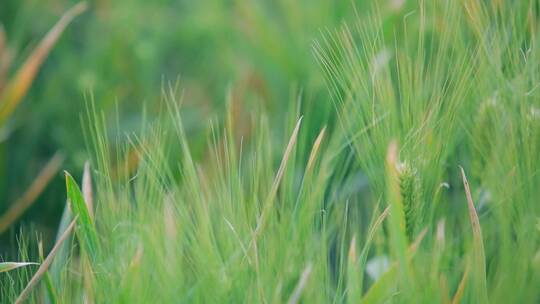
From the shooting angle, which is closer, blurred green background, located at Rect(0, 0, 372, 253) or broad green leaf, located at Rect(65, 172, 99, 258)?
broad green leaf, located at Rect(65, 172, 99, 258)

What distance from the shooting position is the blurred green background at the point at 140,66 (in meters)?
0.84

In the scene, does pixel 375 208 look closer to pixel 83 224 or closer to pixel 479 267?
pixel 479 267

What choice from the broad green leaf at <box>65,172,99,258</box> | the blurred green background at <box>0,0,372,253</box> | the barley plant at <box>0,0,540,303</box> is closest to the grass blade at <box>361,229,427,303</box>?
the barley plant at <box>0,0,540,303</box>

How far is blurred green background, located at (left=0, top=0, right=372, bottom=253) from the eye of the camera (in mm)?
842

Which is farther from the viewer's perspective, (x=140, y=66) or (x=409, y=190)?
(x=140, y=66)

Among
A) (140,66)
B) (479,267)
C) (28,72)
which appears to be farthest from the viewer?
(140,66)

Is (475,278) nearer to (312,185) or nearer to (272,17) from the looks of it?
(312,185)

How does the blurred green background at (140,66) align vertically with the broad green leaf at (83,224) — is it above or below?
below

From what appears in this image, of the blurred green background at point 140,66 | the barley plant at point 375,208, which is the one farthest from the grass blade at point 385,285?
the blurred green background at point 140,66

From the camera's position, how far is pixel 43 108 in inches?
35.8

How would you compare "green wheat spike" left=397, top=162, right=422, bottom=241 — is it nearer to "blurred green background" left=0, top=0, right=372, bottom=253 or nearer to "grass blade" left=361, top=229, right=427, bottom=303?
"grass blade" left=361, top=229, right=427, bottom=303

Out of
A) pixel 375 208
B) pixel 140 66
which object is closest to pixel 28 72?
pixel 140 66

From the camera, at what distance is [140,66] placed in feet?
3.14

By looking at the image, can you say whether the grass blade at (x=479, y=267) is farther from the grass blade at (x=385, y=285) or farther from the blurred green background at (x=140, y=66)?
the blurred green background at (x=140, y=66)
